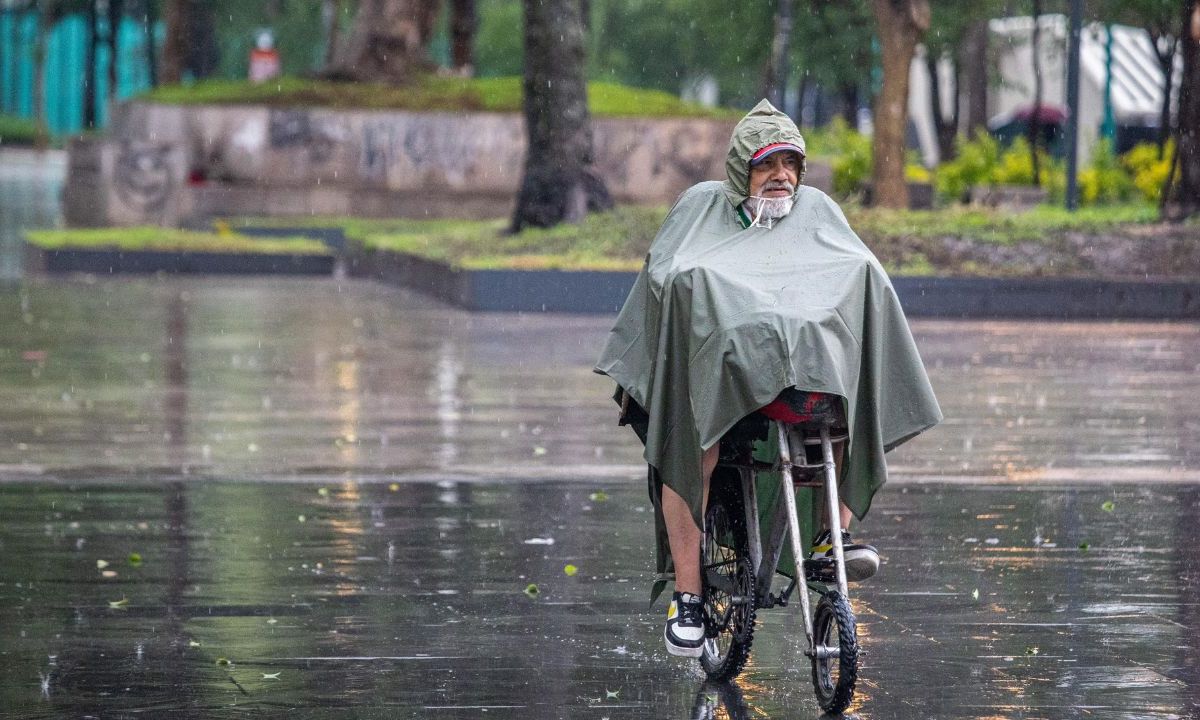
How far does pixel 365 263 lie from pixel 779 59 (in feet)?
28.7

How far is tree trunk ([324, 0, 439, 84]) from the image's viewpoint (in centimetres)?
3244

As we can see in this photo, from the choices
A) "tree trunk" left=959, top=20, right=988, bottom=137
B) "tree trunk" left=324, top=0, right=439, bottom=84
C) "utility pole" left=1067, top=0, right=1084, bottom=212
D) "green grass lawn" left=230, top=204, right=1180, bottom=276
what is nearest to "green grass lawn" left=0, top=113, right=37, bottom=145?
"tree trunk" left=959, top=20, right=988, bottom=137

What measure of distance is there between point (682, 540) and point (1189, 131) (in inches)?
648

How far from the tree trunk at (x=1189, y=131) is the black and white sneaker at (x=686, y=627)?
16.4 meters

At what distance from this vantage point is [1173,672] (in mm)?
6059

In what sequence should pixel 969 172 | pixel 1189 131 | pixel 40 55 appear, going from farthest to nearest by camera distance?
pixel 40 55
pixel 969 172
pixel 1189 131

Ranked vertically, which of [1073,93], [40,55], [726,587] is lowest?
[726,587]

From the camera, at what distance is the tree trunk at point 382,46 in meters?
32.4

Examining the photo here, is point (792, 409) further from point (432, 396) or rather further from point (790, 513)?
point (432, 396)

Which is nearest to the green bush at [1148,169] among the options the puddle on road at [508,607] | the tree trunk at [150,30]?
the puddle on road at [508,607]

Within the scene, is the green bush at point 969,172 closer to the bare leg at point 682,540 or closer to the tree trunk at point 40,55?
the bare leg at point 682,540

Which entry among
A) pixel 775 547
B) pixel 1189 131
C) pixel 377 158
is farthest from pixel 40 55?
pixel 775 547

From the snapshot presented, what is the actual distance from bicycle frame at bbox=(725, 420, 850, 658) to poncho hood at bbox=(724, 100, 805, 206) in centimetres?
67

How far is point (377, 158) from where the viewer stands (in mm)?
30828
